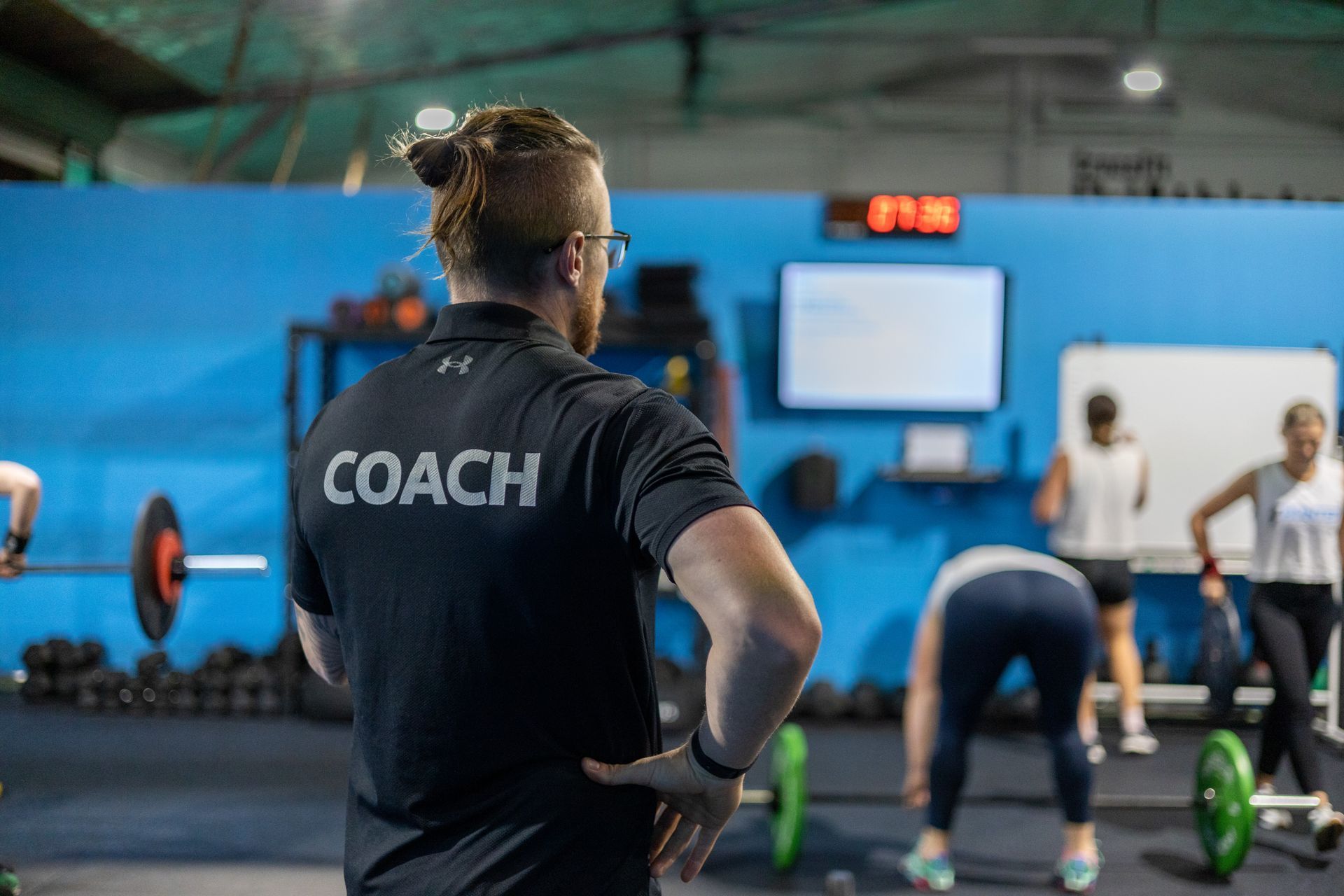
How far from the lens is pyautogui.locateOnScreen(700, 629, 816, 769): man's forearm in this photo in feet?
2.33

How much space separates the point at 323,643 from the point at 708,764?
0.43 metres

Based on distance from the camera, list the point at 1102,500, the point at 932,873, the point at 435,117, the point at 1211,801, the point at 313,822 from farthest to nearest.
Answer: the point at 435,117, the point at 1102,500, the point at 313,822, the point at 1211,801, the point at 932,873

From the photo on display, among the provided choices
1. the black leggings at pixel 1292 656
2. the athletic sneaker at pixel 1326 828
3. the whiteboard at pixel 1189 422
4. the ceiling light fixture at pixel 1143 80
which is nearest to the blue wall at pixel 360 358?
the whiteboard at pixel 1189 422

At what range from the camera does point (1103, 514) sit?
12.1 ft

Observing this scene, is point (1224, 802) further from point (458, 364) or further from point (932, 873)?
point (458, 364)

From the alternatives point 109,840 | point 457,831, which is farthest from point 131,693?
point 457,831

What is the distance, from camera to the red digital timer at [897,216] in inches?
169

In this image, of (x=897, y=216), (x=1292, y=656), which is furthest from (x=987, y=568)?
(x=897, y=216)

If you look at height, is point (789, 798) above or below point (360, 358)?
below

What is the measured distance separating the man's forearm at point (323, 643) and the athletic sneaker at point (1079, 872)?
83.4 inches

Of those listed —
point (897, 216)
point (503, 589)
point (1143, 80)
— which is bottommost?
point (503, 589)

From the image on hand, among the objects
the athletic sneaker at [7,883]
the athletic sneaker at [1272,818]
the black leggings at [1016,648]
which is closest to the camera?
the black leggings at [1016,648]

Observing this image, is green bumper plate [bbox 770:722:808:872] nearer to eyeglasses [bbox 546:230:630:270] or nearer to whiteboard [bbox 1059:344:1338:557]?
eyeglasses [bbox 546:230:630:270]

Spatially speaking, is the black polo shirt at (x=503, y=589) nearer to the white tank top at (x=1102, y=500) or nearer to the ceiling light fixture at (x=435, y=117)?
the white tank top at (x=1102, y=500)
